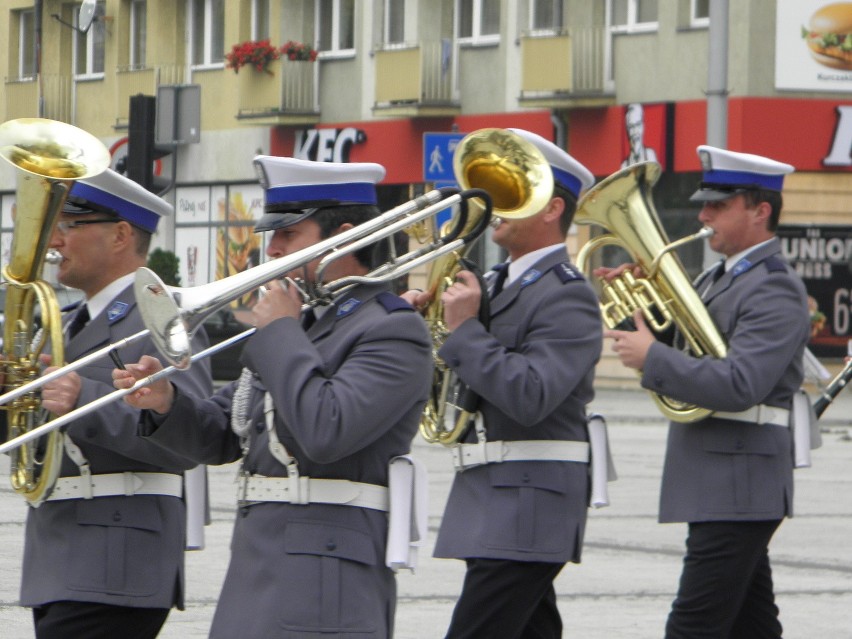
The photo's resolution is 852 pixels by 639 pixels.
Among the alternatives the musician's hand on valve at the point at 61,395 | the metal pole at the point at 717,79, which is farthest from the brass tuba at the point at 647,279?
the metal pole at the point at 717,79

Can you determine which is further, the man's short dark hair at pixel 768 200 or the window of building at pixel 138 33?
the window of building at pixel 138 33

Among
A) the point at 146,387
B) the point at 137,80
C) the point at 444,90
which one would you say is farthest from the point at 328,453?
the point at 137,80

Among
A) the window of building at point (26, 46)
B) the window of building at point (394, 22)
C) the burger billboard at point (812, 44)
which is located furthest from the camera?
the window of building at point (26, 46)

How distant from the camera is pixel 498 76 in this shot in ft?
99.7

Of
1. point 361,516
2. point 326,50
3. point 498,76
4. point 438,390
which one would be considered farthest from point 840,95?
point 361,516

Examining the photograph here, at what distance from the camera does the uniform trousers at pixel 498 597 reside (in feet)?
18.4

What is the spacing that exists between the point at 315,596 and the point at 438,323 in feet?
5.57

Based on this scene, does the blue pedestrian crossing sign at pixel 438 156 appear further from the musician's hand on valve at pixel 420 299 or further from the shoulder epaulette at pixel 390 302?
the shoulder epaulette at pixel 390 302

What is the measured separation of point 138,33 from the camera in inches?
1479

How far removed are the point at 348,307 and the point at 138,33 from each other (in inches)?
1330

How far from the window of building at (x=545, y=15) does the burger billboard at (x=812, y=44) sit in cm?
408

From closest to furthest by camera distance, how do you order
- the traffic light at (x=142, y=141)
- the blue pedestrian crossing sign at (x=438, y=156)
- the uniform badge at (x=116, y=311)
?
1. the uniform badge at (x=116, y=311)
2. the traffic light at (x=142, y=141)
3. the blue pedestrian crossing sign at (x=438, y=156)

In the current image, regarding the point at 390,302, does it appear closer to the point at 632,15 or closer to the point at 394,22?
the point at 632,15

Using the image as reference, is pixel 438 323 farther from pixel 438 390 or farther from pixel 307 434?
pixel 307 434
